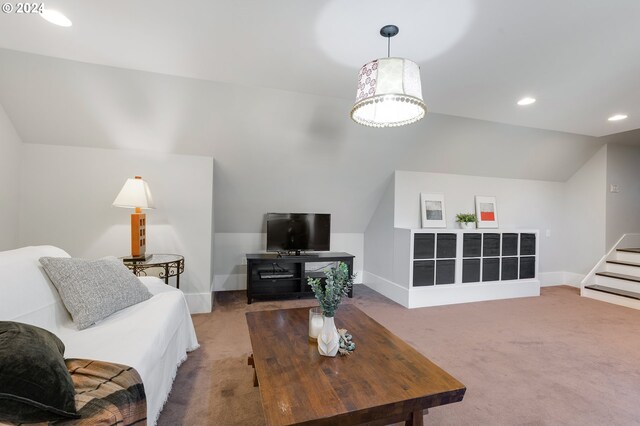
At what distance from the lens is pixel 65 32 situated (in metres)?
2.02

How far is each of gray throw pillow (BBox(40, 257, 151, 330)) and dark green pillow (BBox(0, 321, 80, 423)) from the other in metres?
0.62

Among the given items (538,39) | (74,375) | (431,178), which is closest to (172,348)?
(74,375)

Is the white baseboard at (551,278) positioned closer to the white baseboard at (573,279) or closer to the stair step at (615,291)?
the white baseboard at (573,279)

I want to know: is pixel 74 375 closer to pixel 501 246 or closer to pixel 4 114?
pixel 4 114

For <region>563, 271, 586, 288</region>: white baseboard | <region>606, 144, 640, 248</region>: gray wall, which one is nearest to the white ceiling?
<region>606, 144, 640, 248</region>: gray wall

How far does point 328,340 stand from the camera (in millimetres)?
1504

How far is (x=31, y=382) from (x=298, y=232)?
3.20 metres

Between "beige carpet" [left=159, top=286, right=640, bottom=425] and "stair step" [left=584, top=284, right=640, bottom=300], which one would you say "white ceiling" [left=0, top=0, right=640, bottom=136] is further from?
"stair step" [left=584, top=284, right=640, bottom=300]

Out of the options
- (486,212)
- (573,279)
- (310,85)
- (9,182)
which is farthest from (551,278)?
(9,182)

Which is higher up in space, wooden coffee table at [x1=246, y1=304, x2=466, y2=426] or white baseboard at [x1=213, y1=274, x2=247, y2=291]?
wooden coffee table at [x1=246, y1=304, x2=466, y2=426]

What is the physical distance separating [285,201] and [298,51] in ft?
7.33

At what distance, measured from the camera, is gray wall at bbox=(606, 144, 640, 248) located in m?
4.67

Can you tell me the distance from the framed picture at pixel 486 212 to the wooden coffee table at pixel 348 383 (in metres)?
3.49

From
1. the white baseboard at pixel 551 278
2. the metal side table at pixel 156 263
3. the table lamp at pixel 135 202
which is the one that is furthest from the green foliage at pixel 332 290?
the white baseboard at pixel 551 278
